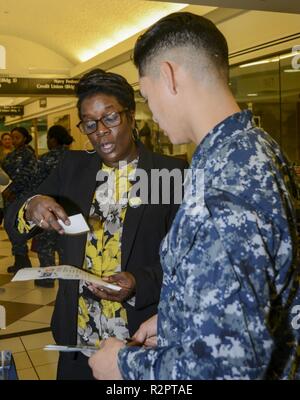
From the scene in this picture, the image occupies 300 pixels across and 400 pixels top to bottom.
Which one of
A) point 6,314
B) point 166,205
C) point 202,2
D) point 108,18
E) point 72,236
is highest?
point 108,18

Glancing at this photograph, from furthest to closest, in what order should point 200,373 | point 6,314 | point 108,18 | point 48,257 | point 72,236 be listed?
1. point 108,18
2. point 48,257
3. point 6,314
4. point 72,236
5. point 200,373

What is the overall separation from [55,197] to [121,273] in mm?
460

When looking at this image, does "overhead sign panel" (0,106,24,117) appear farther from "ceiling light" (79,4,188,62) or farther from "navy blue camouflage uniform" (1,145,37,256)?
"navy blue camouflage uniform" (1,145,37,256)

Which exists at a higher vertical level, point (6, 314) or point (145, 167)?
point (145, 167)

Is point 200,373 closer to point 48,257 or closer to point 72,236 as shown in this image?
point 72,236

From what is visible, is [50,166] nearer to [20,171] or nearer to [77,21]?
[20,171]

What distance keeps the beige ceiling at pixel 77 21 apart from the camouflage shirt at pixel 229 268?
721 cm

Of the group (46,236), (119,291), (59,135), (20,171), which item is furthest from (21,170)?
(119,291)

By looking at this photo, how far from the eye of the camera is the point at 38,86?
12.3 meters

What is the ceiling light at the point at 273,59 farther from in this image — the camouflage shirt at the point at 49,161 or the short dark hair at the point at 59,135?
the camouflage shirt at the point at 49,161

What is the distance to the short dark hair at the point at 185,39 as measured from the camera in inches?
41.4

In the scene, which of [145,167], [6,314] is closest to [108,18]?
[6,314]

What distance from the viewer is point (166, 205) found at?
6.19 ft

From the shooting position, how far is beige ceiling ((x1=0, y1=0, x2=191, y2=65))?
876 centimetres
